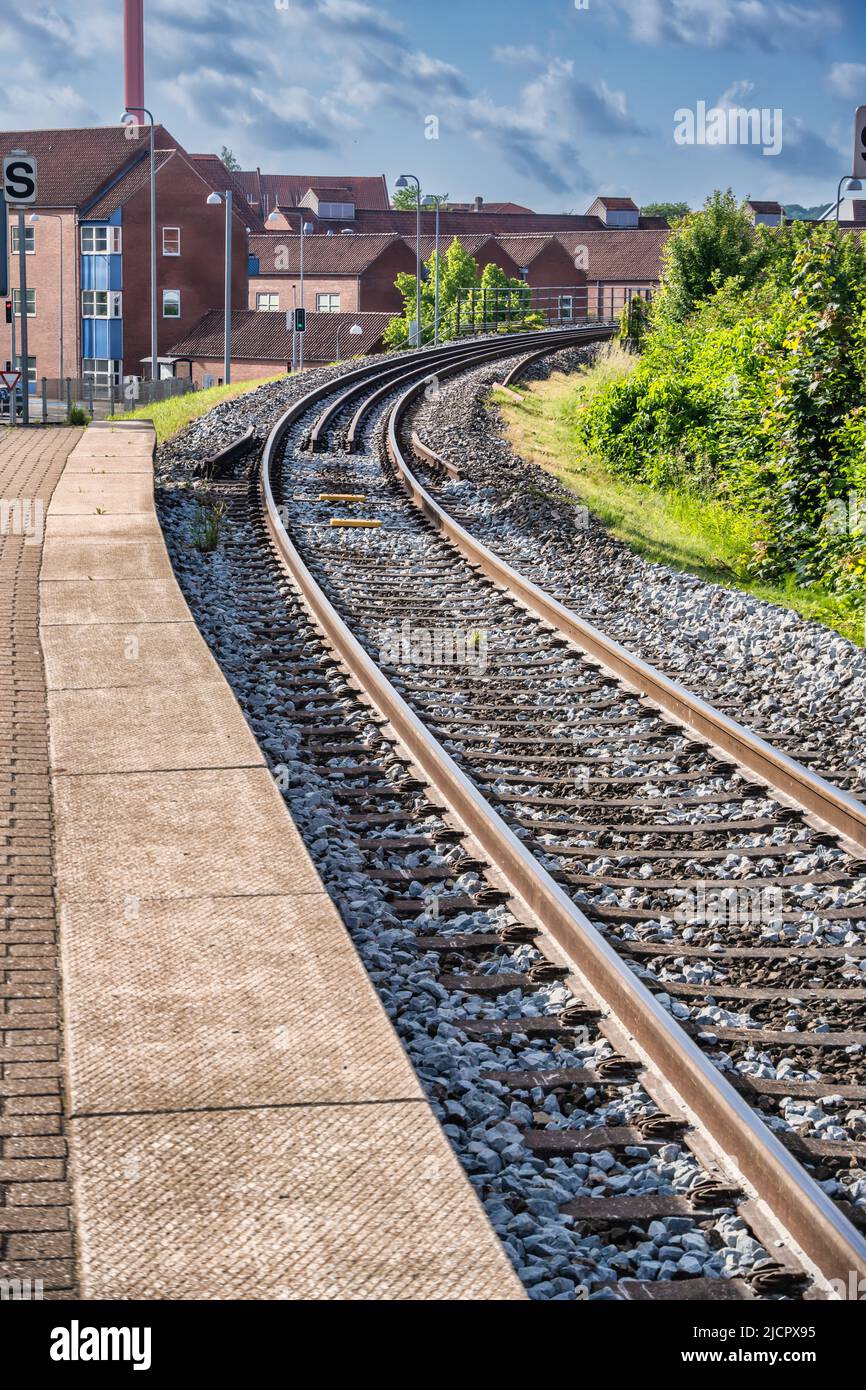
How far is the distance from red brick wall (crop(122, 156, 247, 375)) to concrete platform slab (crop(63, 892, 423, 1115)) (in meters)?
70.2

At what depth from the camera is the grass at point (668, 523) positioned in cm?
1203

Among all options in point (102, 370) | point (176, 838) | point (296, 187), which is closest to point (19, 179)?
point (176, 838)

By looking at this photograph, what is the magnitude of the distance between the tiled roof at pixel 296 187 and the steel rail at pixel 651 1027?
429 ft

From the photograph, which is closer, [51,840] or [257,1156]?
[257,1156]

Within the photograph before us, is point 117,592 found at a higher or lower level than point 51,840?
higher

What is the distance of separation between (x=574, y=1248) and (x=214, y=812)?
3.11m

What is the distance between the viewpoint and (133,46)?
98.8 metres

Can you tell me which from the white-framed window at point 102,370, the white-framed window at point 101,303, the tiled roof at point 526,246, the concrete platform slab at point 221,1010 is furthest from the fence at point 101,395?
the tiled roof at point 526,246

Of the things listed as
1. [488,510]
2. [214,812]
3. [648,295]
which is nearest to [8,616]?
[214,812]

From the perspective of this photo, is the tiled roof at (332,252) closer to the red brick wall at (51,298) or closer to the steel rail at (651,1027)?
the red brick wall at (51,298)

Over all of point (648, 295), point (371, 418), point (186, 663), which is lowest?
point (186, 663)

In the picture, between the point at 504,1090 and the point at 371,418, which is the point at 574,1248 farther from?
the point at 371,418

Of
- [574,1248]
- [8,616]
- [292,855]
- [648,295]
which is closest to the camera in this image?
[574,1248]

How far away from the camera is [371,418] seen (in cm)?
2381
